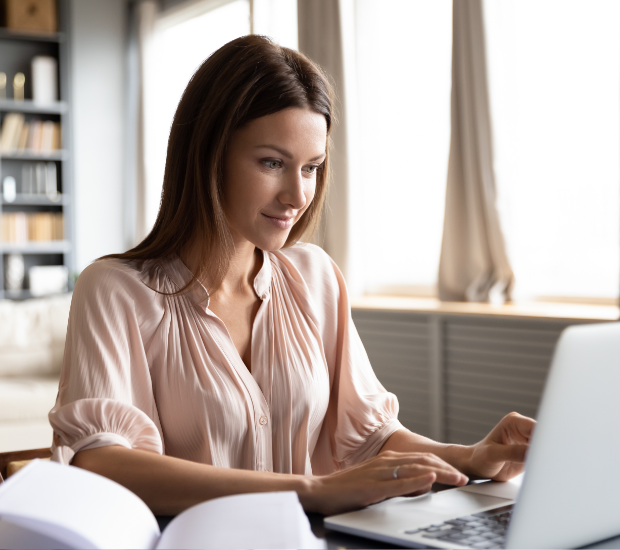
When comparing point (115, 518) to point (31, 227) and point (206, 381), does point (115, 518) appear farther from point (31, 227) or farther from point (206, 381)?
point (31, 227)

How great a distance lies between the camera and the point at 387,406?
52.4 inches

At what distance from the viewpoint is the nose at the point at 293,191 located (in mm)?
1189

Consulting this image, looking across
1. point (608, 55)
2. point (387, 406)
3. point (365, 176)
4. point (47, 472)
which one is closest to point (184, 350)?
point (387, 406)

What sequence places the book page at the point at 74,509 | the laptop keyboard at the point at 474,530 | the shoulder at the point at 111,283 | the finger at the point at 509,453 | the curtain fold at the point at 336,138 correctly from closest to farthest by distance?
1. the book page at the point at 74,509
2. the laptop keyboard at the point at 474,530
3. the finger at the point at 509,453
4. the shoulder at the point at 111,283
5. the curtain fold at the point at 336,138

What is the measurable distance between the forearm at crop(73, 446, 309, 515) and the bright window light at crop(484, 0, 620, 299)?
256 centimetres

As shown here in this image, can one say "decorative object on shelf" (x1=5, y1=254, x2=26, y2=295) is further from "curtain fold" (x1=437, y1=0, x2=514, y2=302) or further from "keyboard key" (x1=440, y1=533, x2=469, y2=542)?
"keyboard key" (x1=440, y1=533, x2=469, y2=542)

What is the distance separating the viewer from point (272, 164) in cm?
119

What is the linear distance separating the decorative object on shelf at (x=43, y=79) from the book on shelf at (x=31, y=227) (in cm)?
90

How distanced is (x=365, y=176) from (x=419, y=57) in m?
0.70

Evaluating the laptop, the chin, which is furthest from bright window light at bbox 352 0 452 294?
the laptop

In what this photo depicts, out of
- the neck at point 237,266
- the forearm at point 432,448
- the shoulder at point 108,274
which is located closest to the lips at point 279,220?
the neck at point 237,266

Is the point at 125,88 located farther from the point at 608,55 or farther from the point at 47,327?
the point at 608,55

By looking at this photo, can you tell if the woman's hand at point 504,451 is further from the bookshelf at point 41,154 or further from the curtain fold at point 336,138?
the bookshelf at point 41,154

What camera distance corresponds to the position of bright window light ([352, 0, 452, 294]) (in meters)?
3.89
